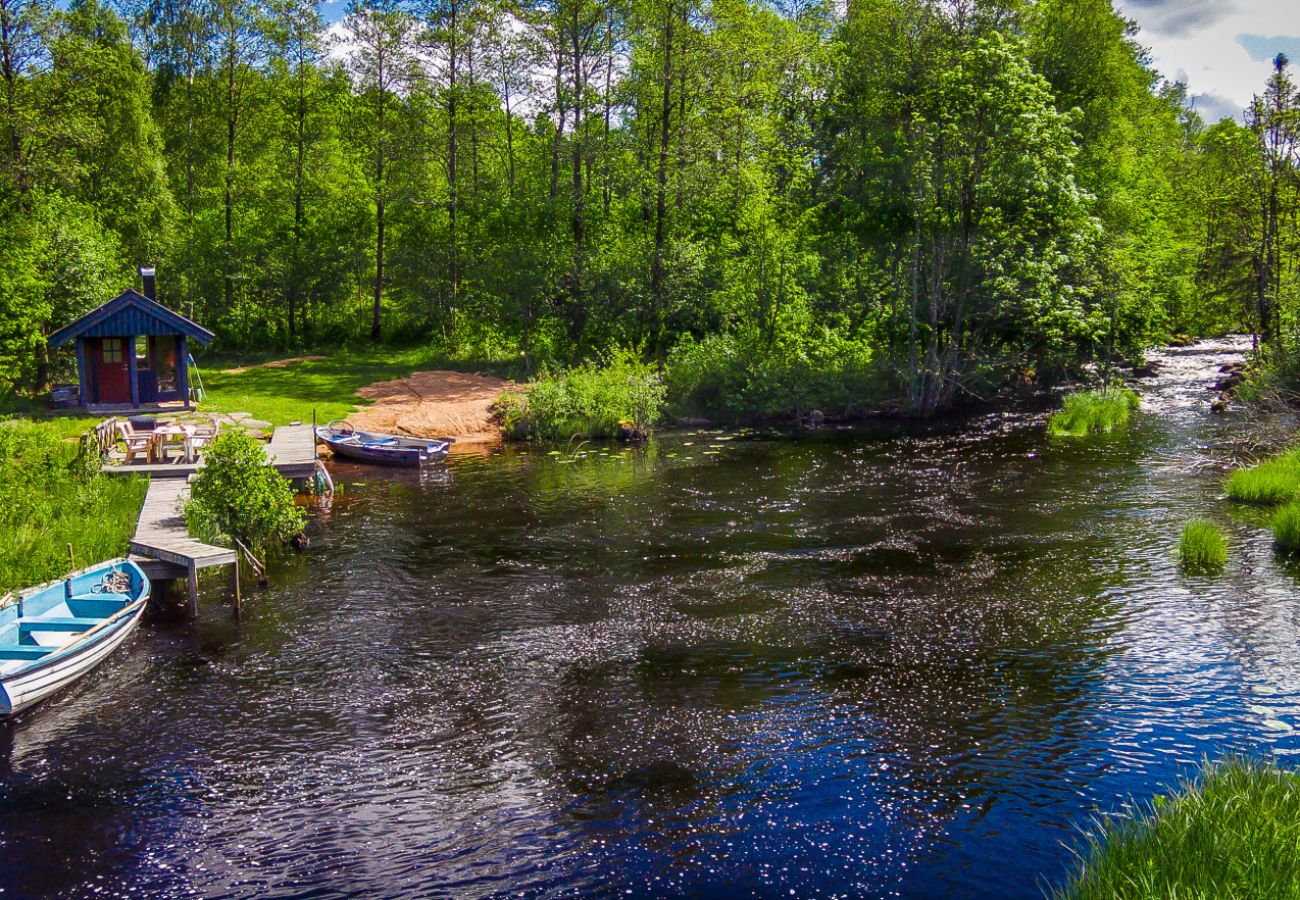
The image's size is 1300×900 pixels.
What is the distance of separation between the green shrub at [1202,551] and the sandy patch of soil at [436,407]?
2208cm

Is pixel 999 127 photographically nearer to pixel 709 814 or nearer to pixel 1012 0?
pixel 1012 0

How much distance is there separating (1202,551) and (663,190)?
95.9ft

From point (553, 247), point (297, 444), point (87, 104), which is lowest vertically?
point (297, 444)

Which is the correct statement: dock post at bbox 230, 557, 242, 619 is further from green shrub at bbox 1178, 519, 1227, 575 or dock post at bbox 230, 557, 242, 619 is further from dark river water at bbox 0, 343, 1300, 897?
green shrub at bbox 1178, 519, 1227, 575

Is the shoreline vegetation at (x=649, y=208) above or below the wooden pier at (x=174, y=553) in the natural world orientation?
above

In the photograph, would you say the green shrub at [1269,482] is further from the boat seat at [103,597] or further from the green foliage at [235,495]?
the boat seat at [103,597]

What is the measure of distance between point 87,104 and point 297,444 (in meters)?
17.2

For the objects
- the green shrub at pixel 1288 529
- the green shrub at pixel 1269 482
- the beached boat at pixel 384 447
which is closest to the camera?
the green shrub at pixel 1288 529

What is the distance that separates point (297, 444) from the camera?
27.6 metres

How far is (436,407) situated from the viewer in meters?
35.9

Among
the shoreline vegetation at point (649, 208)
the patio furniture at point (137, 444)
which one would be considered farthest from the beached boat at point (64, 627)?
the shoreline vegetation at point (649, 208)

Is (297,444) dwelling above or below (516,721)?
above

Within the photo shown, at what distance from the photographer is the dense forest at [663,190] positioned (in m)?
34.1

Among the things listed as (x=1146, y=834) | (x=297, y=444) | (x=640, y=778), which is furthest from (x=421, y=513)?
(x=1146, y=834)
